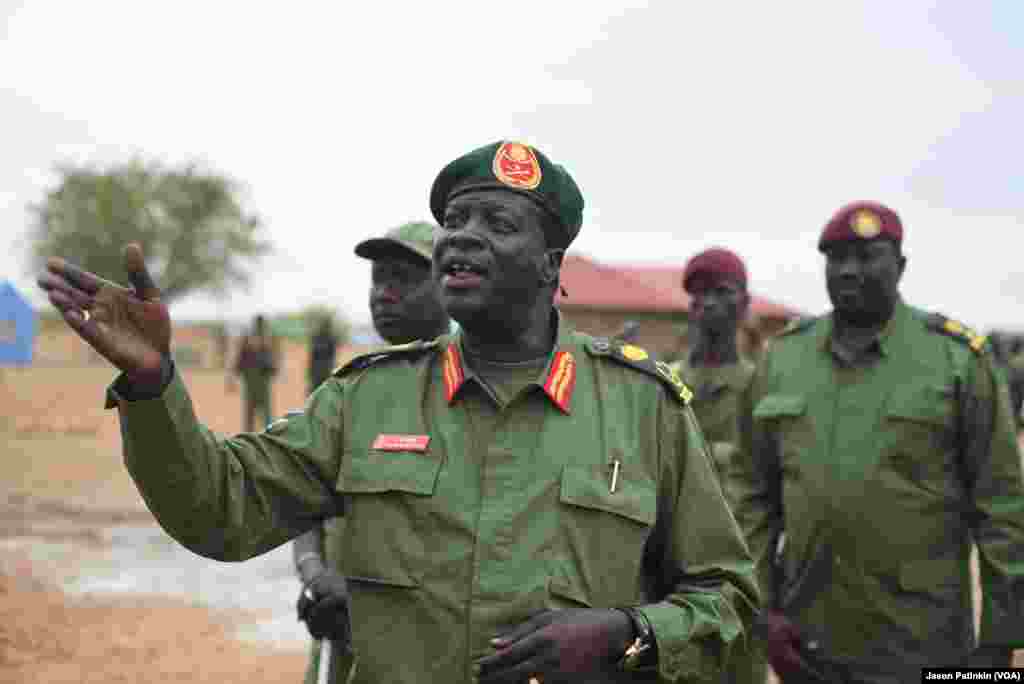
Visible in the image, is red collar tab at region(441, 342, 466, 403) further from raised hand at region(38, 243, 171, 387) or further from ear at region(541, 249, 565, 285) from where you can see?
raised hand at region(38, 243, 171, 387)

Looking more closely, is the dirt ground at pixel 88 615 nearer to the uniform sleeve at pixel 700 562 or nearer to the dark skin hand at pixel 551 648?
the uniform sleeve at pixel 700 562

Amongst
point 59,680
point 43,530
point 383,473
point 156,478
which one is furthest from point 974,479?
point 43,530

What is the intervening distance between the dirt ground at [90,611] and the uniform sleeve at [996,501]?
4.14 metres

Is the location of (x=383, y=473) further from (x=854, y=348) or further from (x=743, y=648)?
(x=854, y=348)

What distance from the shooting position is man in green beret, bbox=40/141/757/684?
2.22 m

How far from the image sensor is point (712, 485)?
2.53 metres

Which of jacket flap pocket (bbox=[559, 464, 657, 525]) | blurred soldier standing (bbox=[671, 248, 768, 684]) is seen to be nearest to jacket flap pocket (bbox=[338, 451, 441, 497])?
jacket flap pocket (bbox=[559, 464, 657, 525])

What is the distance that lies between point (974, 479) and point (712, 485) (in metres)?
2.04

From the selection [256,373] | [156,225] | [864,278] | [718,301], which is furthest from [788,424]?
[156,225]

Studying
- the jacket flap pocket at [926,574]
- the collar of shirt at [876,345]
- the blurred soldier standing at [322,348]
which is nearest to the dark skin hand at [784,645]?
the jacket flap pocket at [926,574]

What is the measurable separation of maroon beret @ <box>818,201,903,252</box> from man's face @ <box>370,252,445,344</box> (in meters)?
1.62

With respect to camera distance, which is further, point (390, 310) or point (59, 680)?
point (59, 680)

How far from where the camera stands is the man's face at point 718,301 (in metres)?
5.85

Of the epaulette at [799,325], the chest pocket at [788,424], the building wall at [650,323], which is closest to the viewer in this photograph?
the chest pocket at [788,424]
